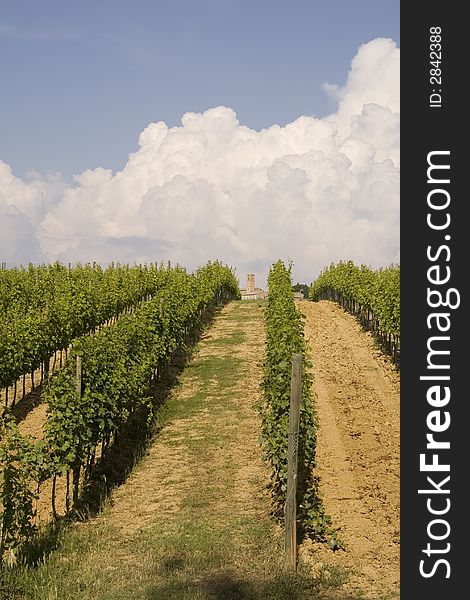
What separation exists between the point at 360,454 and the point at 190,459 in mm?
3861

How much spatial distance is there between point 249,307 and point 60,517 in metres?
27.9

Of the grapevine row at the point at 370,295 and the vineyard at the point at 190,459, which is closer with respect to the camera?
the vineyard at the point at 190,459

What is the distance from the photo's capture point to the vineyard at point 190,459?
9.46m

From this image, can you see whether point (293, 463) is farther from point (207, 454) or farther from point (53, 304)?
point (53, 304)

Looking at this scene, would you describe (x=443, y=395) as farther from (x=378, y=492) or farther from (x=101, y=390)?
(x=101, y=390)

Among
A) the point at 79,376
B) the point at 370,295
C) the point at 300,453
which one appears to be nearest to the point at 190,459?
the point at 79,376

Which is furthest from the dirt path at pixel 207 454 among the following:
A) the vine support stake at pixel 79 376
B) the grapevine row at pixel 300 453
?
the vine support stake at pixel 79 376

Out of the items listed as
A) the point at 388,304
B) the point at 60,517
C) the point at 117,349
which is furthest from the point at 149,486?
the point at 388,304

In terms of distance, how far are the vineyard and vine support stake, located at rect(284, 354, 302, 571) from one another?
0.31 m

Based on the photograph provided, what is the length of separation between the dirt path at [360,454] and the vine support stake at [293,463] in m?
0.72

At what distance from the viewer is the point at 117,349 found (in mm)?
16125

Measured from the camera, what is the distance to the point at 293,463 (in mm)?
9602

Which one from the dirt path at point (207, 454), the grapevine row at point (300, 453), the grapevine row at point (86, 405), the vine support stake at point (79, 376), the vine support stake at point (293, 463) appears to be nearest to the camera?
the vine support stake at point (293, 463)

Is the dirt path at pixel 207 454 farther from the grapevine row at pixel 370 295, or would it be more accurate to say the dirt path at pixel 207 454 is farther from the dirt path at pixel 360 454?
the grapevine row at pixel 370 295
